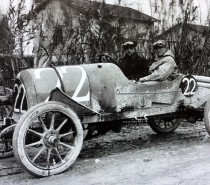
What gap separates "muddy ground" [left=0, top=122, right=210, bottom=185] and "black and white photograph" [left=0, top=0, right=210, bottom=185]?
0.04ft

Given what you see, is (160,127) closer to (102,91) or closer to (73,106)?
(102,91)

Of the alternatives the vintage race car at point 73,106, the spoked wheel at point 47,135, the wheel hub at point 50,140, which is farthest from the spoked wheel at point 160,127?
the wheel hub at point 50,140

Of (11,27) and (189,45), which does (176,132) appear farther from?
(11,27)

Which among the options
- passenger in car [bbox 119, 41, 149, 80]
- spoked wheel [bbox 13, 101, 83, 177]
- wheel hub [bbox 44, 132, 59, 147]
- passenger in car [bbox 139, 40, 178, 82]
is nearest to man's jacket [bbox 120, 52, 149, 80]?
passenger in car [bbox 119, 41, 149, 80]

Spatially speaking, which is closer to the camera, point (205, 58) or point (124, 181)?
point (124, 181)

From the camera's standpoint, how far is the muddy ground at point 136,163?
4.35 metres

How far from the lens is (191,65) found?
9.88 m

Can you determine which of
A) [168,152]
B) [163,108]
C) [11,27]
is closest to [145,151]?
[168,152]

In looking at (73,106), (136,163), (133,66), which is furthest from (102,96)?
(133,66)

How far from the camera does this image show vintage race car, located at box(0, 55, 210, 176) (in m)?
4.57

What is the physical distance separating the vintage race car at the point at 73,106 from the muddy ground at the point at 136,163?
0.30 meters

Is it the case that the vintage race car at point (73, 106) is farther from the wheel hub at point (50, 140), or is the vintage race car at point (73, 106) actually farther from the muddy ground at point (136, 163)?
the muddy ground at point (136, 163)

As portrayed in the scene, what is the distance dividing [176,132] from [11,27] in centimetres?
392

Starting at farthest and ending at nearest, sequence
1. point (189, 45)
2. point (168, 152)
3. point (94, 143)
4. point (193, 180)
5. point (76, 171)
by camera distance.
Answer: point (189, 45) < point (94, 143) < point (168, 152) < point (76, 171) < point (193, 180)
